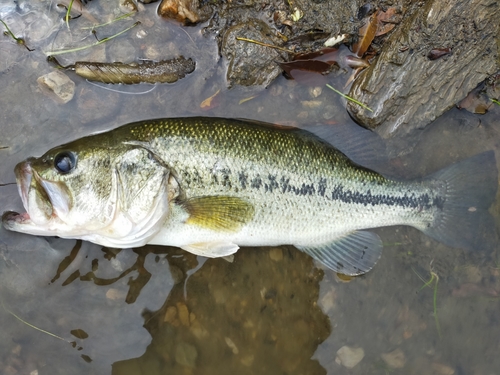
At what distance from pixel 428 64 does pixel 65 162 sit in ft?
8.66

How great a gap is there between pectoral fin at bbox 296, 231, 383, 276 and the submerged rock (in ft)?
2.73

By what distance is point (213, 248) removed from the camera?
2699mm

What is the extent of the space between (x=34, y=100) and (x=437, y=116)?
3105mm

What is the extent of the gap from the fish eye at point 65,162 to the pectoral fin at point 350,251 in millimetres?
1687

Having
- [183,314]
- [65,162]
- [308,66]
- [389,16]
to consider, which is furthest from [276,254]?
[389,16]

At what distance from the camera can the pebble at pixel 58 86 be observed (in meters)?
2.86

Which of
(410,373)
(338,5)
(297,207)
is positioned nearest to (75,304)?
(297,207)

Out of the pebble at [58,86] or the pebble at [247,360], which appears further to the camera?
the pebble at [247,360]

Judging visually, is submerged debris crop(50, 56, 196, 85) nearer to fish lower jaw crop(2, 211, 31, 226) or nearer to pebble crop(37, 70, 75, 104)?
pebble crop(37, 70, 75, 104)

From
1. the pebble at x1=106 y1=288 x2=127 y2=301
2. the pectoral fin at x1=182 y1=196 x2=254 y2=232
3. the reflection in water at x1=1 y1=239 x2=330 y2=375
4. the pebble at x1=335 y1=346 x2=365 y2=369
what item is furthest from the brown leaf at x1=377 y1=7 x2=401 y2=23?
the pebble at x1=106 y1=288 x2=127 y2=301

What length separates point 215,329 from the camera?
2.96 m

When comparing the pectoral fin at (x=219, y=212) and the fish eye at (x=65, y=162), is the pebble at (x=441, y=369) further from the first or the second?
the fish eye at (x=65, y=162)

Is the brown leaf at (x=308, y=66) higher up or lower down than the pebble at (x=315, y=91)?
higher up

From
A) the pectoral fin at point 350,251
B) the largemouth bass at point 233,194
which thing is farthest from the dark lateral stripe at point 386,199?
the pectoral fin at point 350,251
